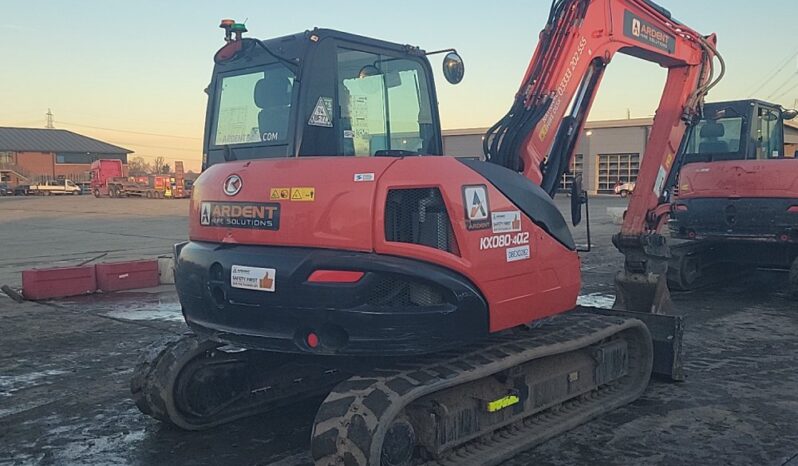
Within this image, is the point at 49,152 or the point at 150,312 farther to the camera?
the point at 49,152

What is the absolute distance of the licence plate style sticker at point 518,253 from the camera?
4648mm

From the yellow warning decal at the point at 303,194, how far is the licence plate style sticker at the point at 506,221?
1091 mm

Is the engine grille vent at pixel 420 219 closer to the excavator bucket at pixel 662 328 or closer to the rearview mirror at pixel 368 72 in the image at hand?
the rearview mirror at pixel 368 72

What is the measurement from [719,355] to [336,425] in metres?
4.82

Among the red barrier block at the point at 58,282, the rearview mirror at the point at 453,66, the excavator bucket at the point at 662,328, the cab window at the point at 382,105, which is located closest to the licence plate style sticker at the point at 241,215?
the cab window at the point at 382,105

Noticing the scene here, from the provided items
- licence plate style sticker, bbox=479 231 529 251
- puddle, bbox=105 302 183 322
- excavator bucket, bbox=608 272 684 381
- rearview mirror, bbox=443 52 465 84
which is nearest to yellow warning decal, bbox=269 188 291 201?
licence plate style sticker, bbox=479 231 529 251

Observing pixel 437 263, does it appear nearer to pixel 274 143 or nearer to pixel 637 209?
pixel 274 143

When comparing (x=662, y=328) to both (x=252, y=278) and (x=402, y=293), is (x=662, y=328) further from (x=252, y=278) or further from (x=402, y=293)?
(x=252, y=278)

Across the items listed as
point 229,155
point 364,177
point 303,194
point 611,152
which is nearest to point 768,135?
point 229,155

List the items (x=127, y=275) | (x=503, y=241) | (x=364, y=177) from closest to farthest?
1. (x=364, y=177)
2. (x=503, y=241)
3. (x=127, y=275)

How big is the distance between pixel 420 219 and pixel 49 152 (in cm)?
8518

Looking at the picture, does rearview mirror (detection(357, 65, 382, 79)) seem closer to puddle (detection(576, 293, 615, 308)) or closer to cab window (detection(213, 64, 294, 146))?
cab window (detection(213, 64, 294, 146))

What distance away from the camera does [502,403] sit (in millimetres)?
4727

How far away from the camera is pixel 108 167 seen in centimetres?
5647
